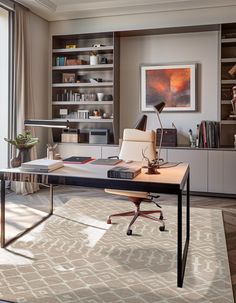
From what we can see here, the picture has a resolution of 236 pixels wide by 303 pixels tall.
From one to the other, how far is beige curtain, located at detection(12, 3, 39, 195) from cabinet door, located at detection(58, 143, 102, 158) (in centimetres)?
61

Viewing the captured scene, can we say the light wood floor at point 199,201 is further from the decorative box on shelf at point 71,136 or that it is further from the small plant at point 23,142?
the small plant at point 23,142

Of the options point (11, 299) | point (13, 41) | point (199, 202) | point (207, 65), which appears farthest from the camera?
point (207, 65)

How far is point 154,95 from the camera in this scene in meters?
5.52

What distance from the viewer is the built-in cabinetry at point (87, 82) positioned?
5.45 metres

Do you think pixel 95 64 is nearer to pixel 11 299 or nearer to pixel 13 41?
pixel 13 41

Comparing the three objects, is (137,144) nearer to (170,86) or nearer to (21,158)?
(21,158)

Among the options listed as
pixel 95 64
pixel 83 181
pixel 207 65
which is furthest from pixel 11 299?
pixel 207 65

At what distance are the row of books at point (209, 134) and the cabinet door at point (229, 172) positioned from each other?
240 mm

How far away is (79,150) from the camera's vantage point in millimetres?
5484

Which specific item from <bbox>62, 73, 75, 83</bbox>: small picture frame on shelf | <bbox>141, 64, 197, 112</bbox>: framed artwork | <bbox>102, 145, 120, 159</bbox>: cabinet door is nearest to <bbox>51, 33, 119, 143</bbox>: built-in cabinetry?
<bbox>62, 73, 75, 83</bbox>: small picture frame on shelf

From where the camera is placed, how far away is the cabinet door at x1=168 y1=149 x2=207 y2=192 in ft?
16.1

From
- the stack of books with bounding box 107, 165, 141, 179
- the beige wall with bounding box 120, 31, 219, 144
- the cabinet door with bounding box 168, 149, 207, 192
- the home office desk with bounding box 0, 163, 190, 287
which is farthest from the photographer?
the beige wall with bounding box 120, 31, 219, 144

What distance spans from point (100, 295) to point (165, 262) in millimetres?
696

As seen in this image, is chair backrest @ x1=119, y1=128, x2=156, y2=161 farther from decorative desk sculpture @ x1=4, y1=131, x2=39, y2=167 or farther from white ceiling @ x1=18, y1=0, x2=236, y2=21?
white ceiling @ x1=18, y1=0, x2=236, y2=21
